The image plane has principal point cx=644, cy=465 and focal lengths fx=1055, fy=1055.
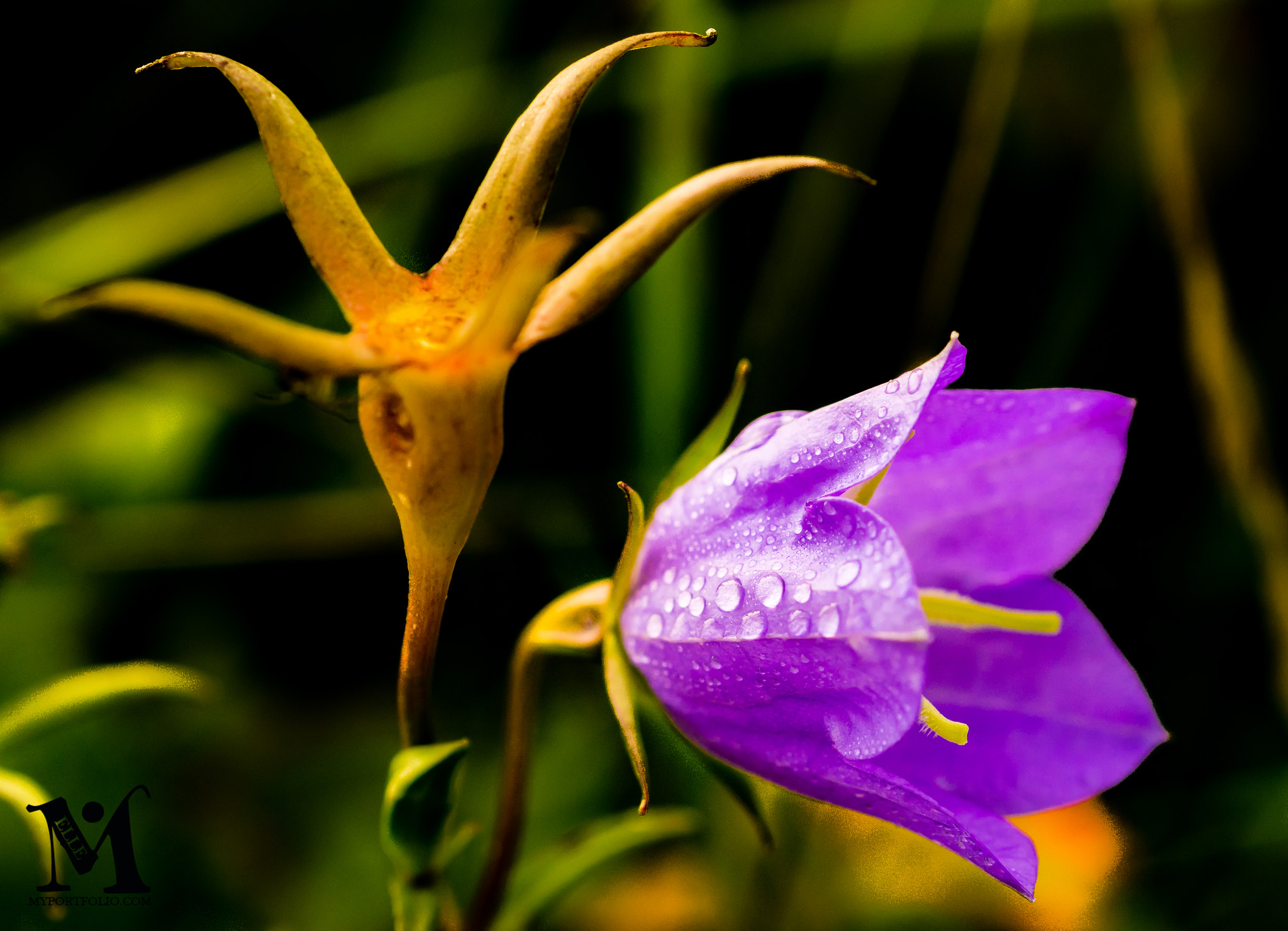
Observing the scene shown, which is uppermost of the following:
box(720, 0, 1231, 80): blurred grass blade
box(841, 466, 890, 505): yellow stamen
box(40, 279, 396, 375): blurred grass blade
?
box(40, 279, 396, 375): blurred grass blade

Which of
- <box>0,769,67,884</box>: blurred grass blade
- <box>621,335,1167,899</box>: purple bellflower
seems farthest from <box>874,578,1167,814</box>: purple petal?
<box>0,769,67,884</box>: blurred grass blade

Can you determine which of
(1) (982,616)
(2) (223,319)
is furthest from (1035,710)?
(2) (223,319)

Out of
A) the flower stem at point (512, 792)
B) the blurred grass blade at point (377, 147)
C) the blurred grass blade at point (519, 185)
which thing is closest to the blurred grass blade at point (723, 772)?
the flower stem at point (512, 792)

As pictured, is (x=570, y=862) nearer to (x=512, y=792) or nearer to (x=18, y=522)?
(x=512, y=792)

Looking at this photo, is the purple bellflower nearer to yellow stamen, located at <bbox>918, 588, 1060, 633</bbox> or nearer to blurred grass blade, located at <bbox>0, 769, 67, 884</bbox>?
yellow stamen, located at <bbox>918, 588, 1060, 633</bbox>

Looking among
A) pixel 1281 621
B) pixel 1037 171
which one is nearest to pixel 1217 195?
pixel 1037 171
